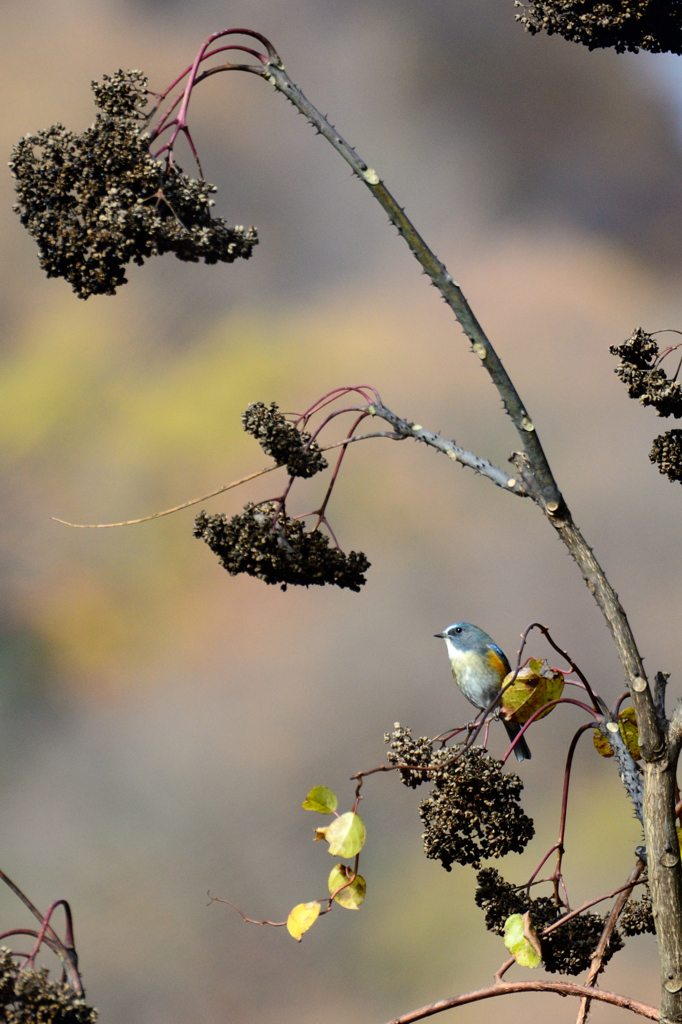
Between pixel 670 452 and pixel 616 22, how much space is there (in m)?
0.50

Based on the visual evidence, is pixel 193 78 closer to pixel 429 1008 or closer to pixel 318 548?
pixel 318 548

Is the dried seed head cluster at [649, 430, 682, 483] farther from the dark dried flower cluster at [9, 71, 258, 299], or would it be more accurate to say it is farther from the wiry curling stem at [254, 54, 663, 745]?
the dark dried flower cluster at [9, 71, 258, 299]

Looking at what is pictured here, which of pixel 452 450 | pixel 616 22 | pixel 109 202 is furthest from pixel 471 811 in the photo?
pixel 616 22

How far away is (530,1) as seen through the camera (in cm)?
108

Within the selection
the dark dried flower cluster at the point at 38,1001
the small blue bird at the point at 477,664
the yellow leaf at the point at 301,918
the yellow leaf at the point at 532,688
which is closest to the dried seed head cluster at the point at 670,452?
the yellow leaf at the point at 532,688

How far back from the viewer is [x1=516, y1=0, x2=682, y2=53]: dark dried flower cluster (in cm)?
98

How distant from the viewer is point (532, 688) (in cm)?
92

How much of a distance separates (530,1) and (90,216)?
0.65 meters

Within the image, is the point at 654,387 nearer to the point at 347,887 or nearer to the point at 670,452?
the point at 670,452

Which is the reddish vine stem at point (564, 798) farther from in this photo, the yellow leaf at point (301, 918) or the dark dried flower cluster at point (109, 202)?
the dark dried flower cluster at point (109, 202)

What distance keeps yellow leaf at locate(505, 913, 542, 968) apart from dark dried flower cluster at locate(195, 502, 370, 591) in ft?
1.19

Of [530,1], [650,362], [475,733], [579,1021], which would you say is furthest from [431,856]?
[530,1]

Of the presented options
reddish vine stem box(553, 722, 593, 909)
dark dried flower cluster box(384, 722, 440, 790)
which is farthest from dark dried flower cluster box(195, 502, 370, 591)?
reddish vine stem box(553, 722, 593, 909)

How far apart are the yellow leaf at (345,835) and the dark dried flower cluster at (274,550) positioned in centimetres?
22
